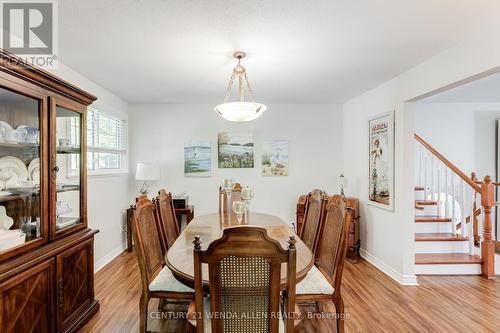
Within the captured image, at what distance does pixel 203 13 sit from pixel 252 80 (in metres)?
1.55

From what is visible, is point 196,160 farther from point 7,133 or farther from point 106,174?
point 7,133

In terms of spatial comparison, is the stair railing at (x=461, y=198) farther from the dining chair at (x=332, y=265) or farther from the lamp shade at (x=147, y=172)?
the lamp shade at (x=147, y=172)

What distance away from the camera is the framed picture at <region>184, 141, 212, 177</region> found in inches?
186

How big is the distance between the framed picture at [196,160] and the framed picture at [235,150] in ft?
0.84

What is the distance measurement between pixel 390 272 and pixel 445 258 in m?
0.79

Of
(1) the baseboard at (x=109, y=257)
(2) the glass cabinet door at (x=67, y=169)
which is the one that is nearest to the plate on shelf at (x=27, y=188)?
(2) the glass cabinet door at (x=67, y=169)

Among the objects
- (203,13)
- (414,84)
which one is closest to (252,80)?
(203,13)

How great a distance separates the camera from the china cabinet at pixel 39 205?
5.47 ft

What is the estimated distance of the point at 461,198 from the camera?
146 inches

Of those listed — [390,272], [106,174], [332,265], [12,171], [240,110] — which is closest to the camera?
[12,171]

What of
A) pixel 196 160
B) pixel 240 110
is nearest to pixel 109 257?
pixel 196 160

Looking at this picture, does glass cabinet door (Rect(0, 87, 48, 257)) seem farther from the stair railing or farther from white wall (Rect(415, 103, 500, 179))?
white wall (Rect(415, 103, 500, 179))

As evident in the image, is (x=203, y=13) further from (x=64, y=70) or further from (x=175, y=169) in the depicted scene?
(x=175, y=169)

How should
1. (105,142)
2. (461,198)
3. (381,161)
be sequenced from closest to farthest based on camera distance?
(381,161), (461,198), (105,142)
